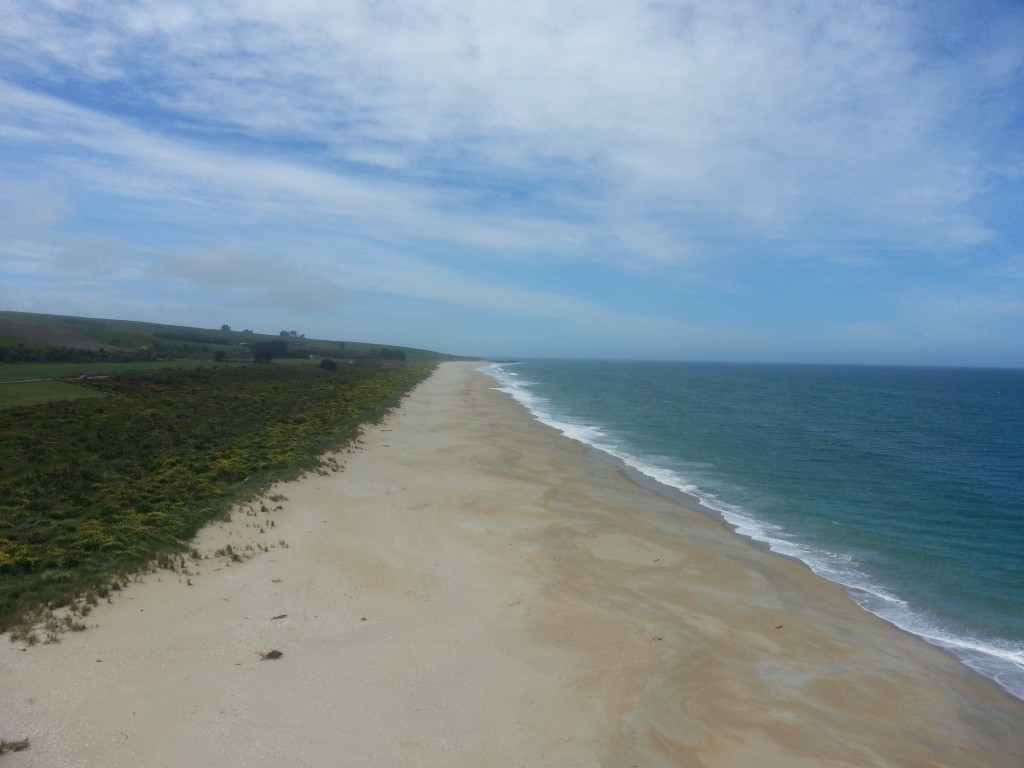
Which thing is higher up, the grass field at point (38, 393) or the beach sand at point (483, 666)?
the grass field at point (38, 393)

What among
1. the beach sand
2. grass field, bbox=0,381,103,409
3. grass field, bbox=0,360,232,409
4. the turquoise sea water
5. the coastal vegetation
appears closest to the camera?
the beach sand

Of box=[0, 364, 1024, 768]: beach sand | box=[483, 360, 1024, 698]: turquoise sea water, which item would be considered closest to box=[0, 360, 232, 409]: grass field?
box=[0, 364, 1024, 768]: beach sand

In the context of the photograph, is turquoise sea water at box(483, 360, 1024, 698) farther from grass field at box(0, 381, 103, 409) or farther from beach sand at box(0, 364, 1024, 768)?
grass field at box(0, 381, 103, 409)

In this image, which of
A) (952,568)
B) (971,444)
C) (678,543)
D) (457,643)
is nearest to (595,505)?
(678,543)

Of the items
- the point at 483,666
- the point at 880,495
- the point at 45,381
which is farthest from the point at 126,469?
the point at 45,381

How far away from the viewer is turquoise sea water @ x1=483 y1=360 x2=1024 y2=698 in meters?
14.3

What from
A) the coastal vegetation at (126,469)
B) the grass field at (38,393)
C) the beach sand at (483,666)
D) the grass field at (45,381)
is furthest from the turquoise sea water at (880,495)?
the grass field at (45,381)

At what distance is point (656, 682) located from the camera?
32.1 ft

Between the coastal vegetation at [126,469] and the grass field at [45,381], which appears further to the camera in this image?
the grass field at [45,381]

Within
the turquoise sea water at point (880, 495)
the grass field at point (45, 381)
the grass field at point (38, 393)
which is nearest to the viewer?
the turquoise sea water at point (880, 495)

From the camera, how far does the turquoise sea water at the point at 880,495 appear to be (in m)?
14.3

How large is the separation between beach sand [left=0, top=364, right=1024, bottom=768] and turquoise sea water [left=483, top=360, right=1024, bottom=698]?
1622mm

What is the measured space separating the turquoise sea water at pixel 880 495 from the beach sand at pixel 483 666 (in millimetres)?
1622

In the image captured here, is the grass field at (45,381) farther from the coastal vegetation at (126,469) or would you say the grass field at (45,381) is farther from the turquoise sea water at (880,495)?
the turquoise sea water at (880,495)
